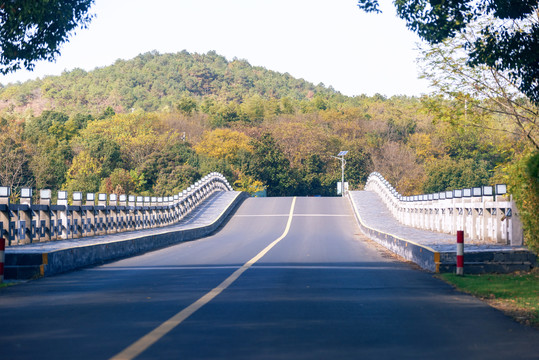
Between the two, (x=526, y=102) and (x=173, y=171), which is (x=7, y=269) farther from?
(x=173, y=171)

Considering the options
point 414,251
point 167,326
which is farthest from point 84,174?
point 167,326

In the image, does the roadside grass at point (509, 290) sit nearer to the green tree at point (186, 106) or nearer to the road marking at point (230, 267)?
the road marking at point (230, 267)

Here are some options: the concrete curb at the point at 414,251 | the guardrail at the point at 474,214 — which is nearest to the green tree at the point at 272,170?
the guardrail at the point at 474,214

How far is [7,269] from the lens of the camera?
15844 millimetres

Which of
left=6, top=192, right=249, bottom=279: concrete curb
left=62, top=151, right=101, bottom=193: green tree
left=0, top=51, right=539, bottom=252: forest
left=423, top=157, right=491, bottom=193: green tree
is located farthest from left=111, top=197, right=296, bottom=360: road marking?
left=423, top=157, right=491, bottom=193: green tree

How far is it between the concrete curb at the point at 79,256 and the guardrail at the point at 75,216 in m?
2.82

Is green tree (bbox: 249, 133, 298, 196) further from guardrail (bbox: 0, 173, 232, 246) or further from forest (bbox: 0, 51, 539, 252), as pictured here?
guardrail (bbox: 0, 173, 232, 246)

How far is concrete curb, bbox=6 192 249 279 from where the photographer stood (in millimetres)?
15961

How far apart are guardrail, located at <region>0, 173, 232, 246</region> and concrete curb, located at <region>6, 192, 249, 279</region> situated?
9.25ft

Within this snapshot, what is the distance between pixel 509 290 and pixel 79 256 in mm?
10412

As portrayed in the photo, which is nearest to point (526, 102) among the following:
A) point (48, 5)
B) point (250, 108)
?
point (48, 5)

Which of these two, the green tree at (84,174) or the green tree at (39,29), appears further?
the green tree at (84,174)

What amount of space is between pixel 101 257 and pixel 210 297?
32.0ft

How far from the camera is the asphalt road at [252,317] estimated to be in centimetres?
761
